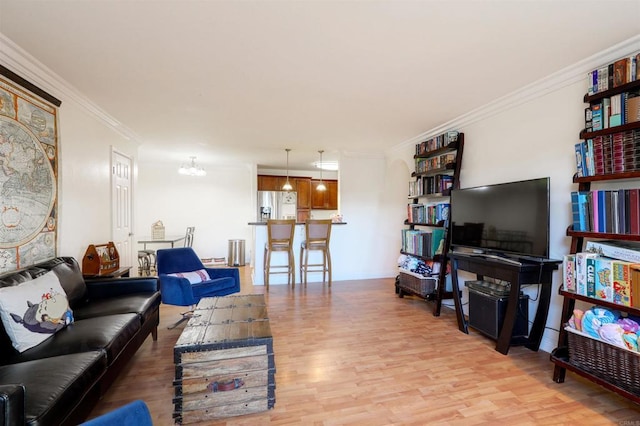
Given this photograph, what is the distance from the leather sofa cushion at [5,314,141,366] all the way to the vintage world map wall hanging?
0.76 metres

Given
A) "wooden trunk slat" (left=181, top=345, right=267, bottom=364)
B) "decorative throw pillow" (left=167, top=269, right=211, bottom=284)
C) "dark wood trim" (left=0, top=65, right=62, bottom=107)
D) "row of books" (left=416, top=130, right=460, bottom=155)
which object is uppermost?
"dark wood trim" (left=0, top=65, right=62, bottom=107)

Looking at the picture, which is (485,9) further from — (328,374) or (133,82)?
(133,82)

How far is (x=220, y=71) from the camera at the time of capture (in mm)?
2348

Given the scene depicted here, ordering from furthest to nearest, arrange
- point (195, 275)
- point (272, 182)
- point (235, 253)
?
point (272, 182) → point (235, 253) → point (195, 275)

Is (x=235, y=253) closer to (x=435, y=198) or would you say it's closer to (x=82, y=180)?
(x=82, y=180)

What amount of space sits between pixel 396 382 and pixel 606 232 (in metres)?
1.71

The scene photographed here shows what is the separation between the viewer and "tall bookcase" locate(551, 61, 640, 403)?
1726mm

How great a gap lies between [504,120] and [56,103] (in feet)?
13.7

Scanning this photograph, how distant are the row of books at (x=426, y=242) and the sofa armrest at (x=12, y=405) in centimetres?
356

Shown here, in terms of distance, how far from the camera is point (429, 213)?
3754mm

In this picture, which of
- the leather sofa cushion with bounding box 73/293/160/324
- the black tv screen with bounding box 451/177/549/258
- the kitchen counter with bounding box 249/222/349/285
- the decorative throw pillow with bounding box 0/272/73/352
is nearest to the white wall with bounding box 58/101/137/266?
the leather sofa cushion with bounding box 73/293/160/324

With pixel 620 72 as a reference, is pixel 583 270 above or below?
below

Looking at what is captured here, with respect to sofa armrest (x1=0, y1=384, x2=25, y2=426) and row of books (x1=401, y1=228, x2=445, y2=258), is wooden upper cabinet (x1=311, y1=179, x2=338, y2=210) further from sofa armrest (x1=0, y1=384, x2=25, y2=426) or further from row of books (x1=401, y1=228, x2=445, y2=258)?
sofa armrest (x1=0, y1=384, x2=25, y2=426)

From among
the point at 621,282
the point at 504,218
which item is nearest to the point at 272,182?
the point at 504,218
